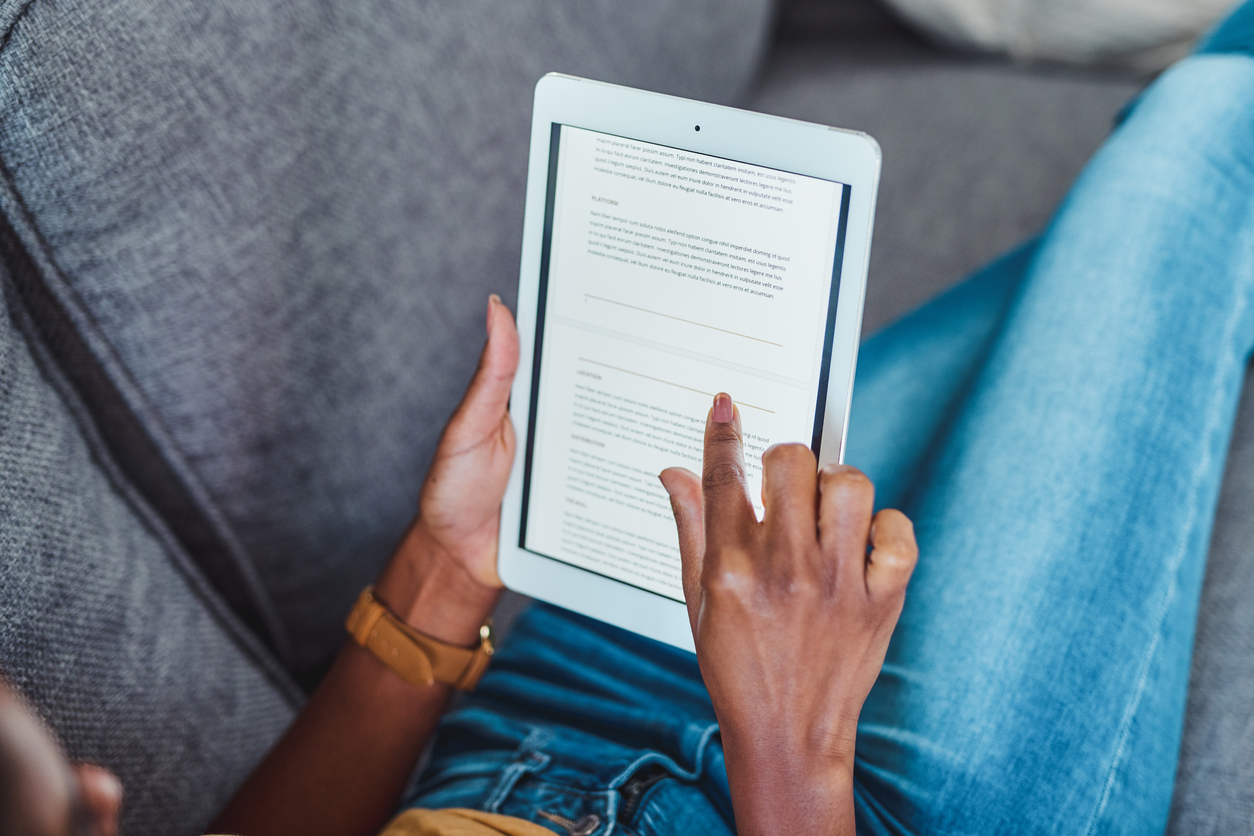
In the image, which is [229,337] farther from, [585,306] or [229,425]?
[585,306]

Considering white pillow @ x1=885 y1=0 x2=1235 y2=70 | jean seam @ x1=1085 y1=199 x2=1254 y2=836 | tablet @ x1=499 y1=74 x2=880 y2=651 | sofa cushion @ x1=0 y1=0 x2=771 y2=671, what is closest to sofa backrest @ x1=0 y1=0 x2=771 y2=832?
sofa cushion @ x1=0 y1=0 x2=771 y2=671

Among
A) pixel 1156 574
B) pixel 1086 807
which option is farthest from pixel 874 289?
pixel 1086 807

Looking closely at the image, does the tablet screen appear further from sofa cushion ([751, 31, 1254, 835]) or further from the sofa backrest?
sofa cushion ([751, 31, 1254, 835])

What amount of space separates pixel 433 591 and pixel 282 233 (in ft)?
1.06

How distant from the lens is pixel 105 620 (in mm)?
506

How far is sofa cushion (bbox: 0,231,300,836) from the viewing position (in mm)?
456

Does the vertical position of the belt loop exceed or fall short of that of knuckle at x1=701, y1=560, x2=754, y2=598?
it falls short

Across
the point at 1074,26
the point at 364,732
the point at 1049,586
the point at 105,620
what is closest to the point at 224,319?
the point at 105,620

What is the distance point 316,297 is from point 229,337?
81 millimetres

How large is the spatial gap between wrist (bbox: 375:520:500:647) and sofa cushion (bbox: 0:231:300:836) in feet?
0.51

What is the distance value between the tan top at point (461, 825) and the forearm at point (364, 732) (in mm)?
87

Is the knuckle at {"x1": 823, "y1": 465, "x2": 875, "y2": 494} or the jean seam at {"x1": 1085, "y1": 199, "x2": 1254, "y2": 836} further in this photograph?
the jean seam at {"x1": 1085, "y1": 199, "x2": 1254, "y2": 836}

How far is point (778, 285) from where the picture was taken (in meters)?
0.44

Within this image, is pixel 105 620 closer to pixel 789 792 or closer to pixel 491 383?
pixel 491 383
